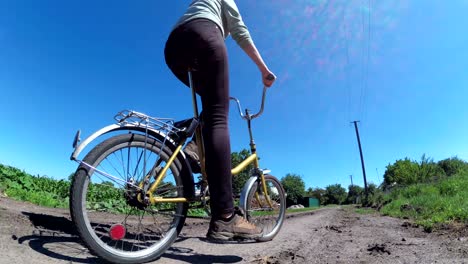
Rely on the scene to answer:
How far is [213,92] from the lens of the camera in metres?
2.32

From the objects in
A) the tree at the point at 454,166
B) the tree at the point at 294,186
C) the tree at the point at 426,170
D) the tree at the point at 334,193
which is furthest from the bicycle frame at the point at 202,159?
the tree at the point at 334,193

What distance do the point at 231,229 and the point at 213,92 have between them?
97 cm

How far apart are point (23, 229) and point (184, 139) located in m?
1.41

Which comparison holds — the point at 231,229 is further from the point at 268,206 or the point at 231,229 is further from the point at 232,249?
the point at 268,206

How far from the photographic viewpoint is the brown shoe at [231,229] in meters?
2.17

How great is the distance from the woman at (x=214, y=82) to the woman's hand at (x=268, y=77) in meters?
0.43

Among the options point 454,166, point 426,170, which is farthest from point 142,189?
point 454,166

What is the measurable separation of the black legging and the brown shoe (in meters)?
0.07

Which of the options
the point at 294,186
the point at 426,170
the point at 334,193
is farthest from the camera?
the point at 334,193

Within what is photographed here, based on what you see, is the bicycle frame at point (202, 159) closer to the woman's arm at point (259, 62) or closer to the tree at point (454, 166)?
the woman's arm at point (259, 62)

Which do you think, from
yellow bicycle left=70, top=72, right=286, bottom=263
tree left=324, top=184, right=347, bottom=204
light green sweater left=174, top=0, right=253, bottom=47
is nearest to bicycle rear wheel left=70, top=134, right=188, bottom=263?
yellow bicycle left=70, top=72, right=286, bottom=263

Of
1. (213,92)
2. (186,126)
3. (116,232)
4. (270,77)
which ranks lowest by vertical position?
(116,232)

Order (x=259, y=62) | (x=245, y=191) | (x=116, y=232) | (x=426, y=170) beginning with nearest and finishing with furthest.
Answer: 1. (x=116, y=232)
2. (x=259, y=62)
3. (x=245, y=191)
4. (x=426, y=170)

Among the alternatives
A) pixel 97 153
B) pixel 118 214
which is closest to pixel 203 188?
pixel 97 153
